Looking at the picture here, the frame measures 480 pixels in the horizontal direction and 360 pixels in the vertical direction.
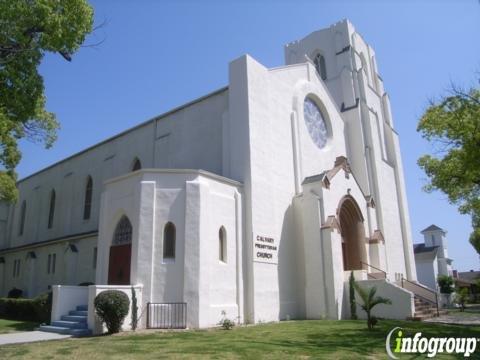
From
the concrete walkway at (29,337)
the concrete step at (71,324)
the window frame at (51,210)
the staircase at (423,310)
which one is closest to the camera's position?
the concrete walkway at (29,337)

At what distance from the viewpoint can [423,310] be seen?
68.7 feet

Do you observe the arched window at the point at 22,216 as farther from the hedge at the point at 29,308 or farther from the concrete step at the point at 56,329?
the concrete step at the point at 56,329

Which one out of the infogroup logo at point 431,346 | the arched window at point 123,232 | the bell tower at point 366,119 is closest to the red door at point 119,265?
the arched window at point 123,232

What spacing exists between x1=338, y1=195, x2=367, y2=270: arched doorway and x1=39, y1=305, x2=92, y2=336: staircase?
49.0 ft

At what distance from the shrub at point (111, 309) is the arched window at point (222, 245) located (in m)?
4.73

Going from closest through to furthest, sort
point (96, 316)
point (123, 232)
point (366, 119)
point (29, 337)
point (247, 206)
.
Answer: point (29, 337), point (96, 316), point (123, 232), point (247, 206), point (366, 119)

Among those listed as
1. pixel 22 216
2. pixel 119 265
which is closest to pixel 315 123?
pixel 119 265

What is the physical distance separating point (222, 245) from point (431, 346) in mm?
9045

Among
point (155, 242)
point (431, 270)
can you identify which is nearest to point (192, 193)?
point (155, 242)

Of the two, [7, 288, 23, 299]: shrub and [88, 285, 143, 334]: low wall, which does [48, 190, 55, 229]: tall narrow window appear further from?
[88, 285, 143, 334]: low wall

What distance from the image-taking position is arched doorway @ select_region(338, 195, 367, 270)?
81.0ft

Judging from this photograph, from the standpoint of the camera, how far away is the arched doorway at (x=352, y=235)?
2467 cm

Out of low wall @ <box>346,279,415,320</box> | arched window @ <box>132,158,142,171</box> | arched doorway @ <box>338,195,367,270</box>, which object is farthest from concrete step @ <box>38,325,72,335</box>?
arched doorway @ <box>338,195,367,270</box>

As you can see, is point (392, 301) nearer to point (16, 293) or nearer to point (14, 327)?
point (14, 327)
